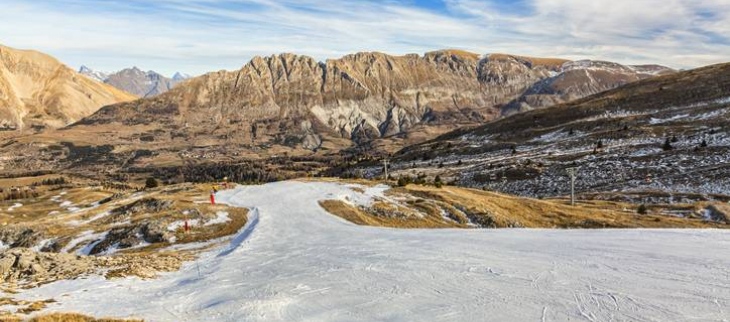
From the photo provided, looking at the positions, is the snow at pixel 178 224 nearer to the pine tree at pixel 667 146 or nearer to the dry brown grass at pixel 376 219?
the dry brown grass at pixel 376 219

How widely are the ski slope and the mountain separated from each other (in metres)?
58.2

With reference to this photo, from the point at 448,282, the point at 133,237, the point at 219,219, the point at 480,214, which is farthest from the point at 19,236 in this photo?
the point at 448,282

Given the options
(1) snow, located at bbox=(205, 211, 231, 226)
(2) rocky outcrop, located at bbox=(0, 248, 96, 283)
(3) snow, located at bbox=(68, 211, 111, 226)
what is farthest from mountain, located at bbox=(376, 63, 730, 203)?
(2) rocky outcrop, located at bbox=(0, 248, 96, 283)

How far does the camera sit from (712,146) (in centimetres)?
9056

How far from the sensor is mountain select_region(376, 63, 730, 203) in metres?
Result: 81.9

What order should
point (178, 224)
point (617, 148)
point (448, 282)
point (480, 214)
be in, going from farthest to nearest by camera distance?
1. point (617, 148)
2. point (480, 214)
3. point (178, 224)
4. point (448, 282)

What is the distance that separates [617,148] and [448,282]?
10198cm

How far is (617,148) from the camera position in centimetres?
10494

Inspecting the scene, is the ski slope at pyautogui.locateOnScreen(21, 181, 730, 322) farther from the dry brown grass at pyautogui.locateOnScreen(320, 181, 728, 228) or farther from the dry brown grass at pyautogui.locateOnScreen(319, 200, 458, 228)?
the dry brown grass at pyautogui.locateOnScreen(320, 181, 728, 228)

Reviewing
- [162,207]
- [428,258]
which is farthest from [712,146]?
[162,207]

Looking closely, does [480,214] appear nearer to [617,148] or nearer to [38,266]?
[38,266]

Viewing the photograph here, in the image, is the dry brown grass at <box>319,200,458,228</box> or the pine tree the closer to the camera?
the dry brown grass at <box>319,200,458,228</box>

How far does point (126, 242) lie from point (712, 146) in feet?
341

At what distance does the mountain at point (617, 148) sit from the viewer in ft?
269
